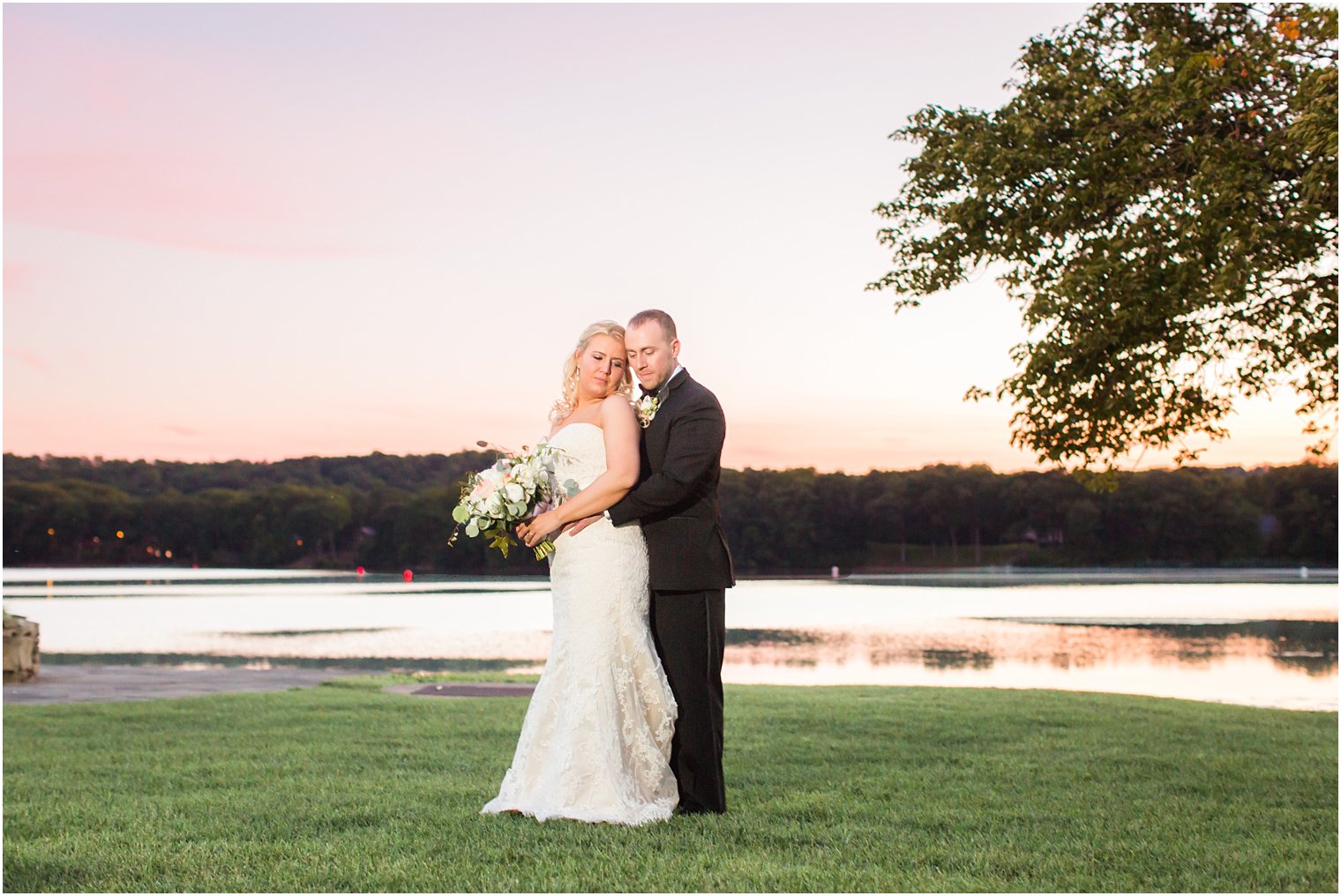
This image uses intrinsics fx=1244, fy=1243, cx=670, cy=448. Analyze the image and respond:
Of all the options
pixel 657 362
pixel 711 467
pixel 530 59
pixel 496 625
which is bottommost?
pixel 496 625

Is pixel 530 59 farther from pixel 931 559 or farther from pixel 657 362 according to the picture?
pixel 931 559

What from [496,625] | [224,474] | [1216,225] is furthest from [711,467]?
[224,474]

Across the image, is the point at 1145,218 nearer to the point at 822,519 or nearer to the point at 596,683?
the point at 596,683

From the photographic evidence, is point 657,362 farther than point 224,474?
No

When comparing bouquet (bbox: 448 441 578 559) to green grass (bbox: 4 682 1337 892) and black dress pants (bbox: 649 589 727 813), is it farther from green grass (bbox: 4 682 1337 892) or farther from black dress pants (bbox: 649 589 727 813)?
green grass (bbox: 4 682 1337 892)

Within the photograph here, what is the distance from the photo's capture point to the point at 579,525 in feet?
20.2

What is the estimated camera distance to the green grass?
5.08 metres

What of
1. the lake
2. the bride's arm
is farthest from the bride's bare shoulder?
the lake

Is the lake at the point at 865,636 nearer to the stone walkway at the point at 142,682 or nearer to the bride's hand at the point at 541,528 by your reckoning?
the stone walkway at the point at 142,682

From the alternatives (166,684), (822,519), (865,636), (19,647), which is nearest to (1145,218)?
(166,684)

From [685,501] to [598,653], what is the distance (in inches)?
34.0

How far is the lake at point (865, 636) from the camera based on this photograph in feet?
61.5

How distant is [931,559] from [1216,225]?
314ft

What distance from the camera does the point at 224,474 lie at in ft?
281
